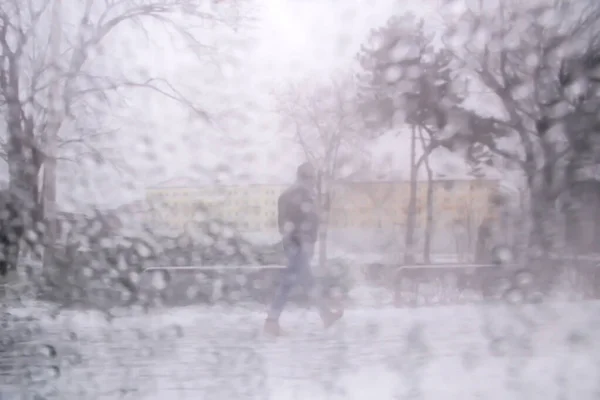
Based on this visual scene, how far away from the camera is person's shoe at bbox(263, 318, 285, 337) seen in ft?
13.0

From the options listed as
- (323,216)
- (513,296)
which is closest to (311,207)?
(323,216)

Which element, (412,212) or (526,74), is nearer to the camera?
(412,212)

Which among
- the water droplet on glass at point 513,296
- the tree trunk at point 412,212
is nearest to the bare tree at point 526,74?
the tree trunk at point 412,212

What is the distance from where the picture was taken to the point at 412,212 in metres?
3.91

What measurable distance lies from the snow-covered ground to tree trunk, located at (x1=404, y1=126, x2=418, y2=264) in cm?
35

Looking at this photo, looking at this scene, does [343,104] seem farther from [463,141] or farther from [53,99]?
[53,99]

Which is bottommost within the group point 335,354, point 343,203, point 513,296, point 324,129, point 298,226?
point 335,354

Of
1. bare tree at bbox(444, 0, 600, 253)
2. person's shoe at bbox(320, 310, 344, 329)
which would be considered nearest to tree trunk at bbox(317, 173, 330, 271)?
person's shoe at bbox(320, 310, 344, 329)

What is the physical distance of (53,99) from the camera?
13.0 feet

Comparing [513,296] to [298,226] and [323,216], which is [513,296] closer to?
[323,216]

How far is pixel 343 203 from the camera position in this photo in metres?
3.91

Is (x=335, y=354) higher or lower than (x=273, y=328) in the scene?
lower

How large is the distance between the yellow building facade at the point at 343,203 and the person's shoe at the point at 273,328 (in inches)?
21.1

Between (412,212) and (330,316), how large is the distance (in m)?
0.76
